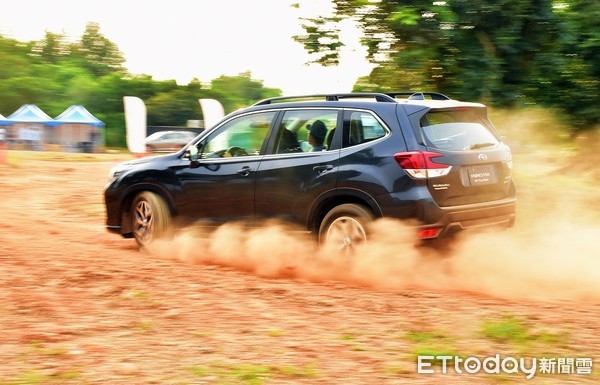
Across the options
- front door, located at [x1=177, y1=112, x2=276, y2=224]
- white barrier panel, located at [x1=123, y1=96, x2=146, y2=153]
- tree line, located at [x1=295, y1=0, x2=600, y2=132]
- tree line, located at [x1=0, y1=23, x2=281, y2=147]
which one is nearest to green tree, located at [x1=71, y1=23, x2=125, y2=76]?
tree line, located at [x1=0, y1=23, x2=281, y2=147]

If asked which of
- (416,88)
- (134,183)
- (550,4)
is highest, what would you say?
(550,4)

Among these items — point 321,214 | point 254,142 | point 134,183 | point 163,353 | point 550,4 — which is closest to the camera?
point 163,353

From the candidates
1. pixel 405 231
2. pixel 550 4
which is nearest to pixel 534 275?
pixel 405 231

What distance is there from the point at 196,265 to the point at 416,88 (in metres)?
5.77

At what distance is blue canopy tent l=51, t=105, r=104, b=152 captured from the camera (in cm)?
4959

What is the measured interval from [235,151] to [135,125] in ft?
85.9

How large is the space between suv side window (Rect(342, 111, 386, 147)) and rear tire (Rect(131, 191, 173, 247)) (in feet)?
8.00

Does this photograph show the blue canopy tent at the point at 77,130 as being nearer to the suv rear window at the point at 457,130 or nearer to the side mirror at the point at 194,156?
the side mirror at the point at 194,156

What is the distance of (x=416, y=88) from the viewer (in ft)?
42.4

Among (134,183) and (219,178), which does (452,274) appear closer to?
(219,178)

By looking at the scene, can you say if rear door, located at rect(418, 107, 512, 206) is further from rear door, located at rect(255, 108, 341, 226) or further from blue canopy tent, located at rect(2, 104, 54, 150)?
blue canopy tent, located at rect(2, 104, 54, 150)

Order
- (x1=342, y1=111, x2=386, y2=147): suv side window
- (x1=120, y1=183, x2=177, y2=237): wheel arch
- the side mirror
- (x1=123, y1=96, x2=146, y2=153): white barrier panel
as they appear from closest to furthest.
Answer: (x1=342, y1=111, x2=386, y2=147): suv side window < the side mirror < (x1=120, y1=183, x2=177, y2=237): wheel arch < (x1=123, y1=96, x2=146, y2=153): white barrier panel

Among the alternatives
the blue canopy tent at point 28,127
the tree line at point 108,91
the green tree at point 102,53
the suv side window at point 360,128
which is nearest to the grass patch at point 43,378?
the suv side window at point 360,128

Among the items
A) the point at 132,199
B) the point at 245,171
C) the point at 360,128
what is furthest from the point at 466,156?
the point at 132,199
